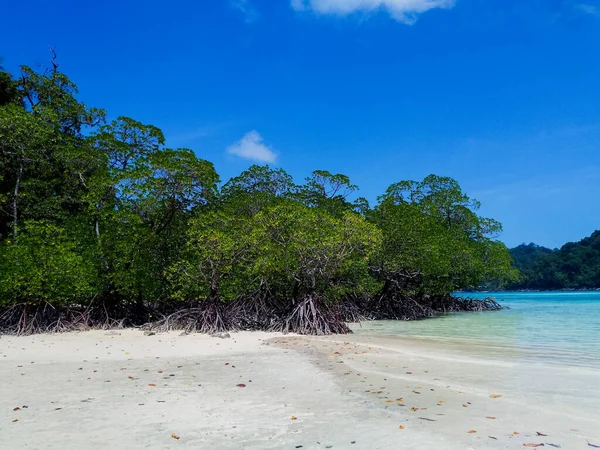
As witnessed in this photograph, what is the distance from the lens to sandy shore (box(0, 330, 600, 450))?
392cm

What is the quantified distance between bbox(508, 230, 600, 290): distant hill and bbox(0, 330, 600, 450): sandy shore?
76043mm

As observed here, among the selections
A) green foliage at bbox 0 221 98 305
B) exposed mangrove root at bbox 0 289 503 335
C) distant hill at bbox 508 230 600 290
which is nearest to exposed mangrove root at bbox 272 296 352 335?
exposed mangrove root at bbox 0 289 503 335

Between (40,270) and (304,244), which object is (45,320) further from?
(304,244)

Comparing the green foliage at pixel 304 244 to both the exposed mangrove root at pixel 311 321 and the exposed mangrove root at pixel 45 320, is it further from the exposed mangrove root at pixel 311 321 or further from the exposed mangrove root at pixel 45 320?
the exposed mangrove root at pixel 45 320

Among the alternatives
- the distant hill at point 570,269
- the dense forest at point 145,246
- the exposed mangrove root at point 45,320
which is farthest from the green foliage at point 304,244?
the distant hill at point 570,269

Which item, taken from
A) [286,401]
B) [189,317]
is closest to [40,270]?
[189,317]

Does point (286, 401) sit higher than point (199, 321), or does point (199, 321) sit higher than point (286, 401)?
point (199, 321)

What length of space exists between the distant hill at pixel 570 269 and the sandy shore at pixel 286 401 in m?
76.0

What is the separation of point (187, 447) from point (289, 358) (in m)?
4.92

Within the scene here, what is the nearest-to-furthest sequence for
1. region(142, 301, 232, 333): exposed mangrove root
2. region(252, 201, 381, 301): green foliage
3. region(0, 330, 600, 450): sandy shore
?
region(0, 330, 600, 450): sandy shore < region(142, 301, 232, 333): exposed mangrove root < region(252, 201, 381, 301): green foliage

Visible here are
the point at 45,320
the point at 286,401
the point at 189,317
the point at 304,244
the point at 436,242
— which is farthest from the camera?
the point at 436,242

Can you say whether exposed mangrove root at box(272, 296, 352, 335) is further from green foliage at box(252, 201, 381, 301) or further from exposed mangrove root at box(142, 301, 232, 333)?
exposed mangrove root at box(142, 301, 232, 333)

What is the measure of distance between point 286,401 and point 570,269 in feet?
293

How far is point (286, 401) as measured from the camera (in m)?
5.23
